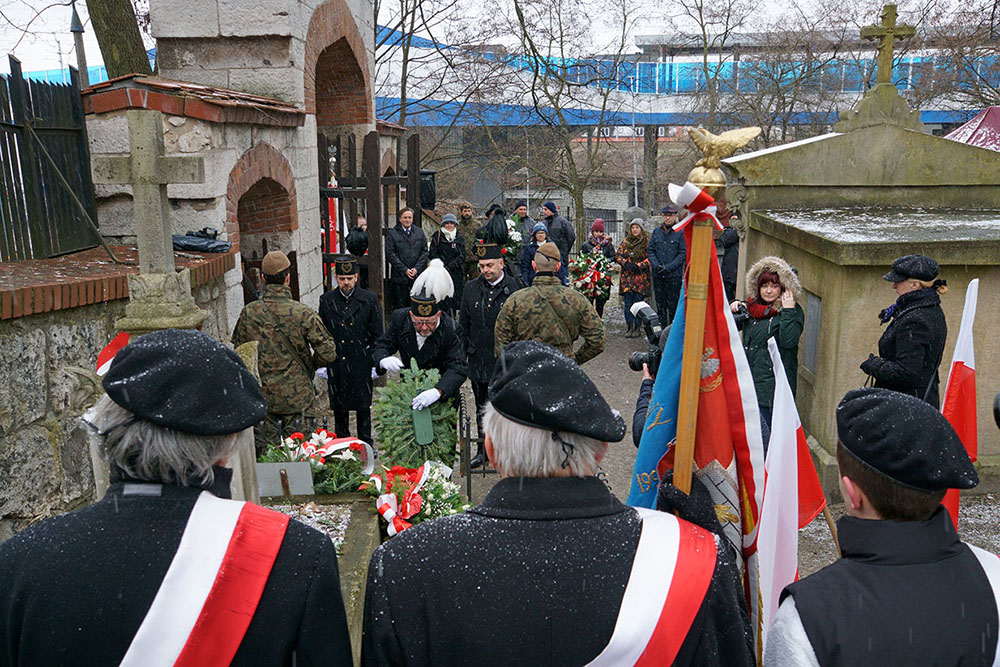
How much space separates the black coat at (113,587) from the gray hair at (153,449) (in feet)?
0.11

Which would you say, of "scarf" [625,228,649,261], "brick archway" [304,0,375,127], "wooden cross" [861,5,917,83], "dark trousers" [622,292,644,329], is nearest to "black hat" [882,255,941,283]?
"wooden cross" [861,5,917,83]

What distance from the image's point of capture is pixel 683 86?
26.1 meters

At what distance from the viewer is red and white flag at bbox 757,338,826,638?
9.02 feet

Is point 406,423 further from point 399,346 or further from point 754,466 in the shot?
point 754,466

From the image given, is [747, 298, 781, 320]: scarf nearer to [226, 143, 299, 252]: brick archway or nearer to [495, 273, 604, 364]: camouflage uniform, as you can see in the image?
[495, 273, 604, 364]: camouflage uniform

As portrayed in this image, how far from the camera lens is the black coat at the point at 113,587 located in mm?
1652

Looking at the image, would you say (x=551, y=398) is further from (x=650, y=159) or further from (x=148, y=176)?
(x=650, y=159)

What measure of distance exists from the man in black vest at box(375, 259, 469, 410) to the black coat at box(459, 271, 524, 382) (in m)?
0.76

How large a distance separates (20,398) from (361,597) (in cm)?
178

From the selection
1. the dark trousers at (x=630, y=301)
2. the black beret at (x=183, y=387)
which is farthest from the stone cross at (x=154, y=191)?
the dark trousers at (x=630, y=301)

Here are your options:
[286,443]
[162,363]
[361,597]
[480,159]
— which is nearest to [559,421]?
[162,363]

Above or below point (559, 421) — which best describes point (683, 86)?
above

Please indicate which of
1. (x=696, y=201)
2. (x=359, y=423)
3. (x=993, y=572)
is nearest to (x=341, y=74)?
(x=359, y=423)

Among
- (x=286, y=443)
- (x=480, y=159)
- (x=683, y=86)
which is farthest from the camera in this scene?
(x=683, y=86)
